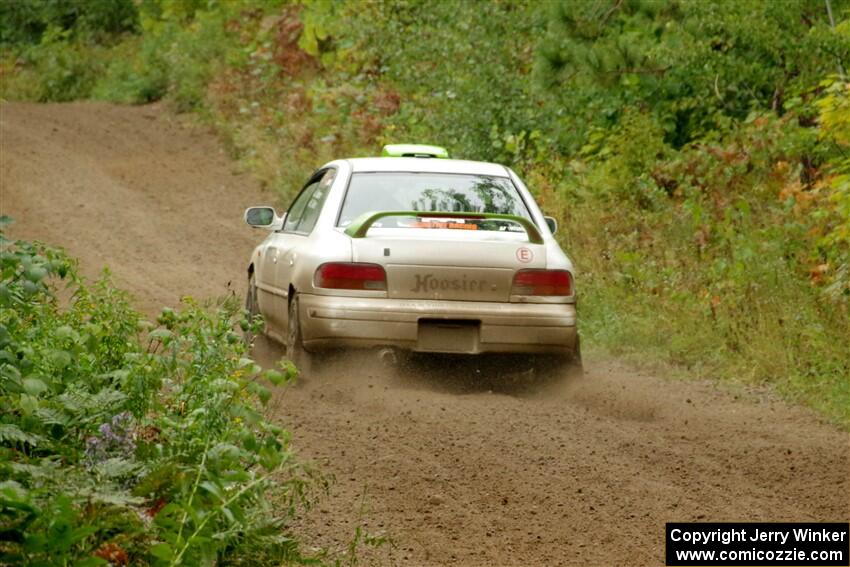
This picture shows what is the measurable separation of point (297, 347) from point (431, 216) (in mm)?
1237

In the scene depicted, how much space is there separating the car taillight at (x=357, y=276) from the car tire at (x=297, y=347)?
39 cm

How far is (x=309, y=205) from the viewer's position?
1069 centimetres

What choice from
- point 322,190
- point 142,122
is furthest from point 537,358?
point 142,122

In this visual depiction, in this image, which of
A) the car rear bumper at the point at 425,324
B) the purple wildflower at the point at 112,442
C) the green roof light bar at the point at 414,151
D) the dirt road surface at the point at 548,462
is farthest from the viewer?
the green roof light bar at the point at 414,151

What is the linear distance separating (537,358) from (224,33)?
2223cm

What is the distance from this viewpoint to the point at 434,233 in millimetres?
9375

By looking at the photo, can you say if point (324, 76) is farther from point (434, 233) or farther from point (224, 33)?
point (434, 233)

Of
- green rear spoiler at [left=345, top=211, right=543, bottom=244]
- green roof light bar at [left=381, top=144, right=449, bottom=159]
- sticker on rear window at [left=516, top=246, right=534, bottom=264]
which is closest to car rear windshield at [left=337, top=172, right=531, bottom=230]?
green rear spoiler at [left=345, top=211, right=543, bottom=244]

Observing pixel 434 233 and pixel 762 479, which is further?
pixel 434 233

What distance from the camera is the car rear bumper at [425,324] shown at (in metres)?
9.18

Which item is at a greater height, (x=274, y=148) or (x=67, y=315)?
(x=67, y=315)

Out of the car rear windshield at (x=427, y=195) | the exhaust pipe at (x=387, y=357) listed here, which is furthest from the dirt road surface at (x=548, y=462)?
the car rear windshield at (x=427, y=195)

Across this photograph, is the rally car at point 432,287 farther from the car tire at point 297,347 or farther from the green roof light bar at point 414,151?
the green roof light bar at point 414,151

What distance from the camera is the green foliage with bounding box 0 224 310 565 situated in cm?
460
